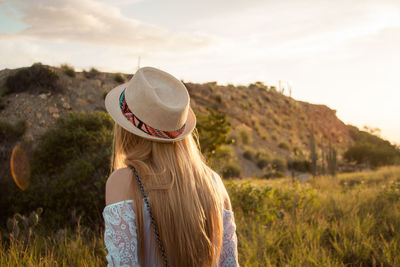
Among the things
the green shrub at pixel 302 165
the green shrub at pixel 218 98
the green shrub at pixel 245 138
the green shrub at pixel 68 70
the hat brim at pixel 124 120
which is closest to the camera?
the hat brim at pixel 124 120

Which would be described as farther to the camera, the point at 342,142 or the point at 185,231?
the point at 342,142

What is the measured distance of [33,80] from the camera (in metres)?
18.1

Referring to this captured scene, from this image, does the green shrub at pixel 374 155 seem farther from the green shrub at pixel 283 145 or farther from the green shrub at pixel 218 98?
the green shrub at pixel 218 98

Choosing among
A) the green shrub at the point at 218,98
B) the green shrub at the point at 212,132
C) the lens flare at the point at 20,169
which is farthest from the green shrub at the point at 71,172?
the green shrub at the point at 218,98

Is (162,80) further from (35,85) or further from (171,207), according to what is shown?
(35,85)

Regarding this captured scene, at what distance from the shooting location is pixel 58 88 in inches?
746

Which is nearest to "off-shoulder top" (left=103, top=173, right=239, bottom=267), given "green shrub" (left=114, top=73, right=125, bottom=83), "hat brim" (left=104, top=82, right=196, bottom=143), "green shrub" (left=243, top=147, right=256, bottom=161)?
"hat brim" (left=104, top=82, right=196, bottom=143)

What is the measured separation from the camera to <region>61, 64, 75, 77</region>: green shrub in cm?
2122

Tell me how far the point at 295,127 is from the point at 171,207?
3874cm

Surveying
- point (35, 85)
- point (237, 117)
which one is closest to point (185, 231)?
point (35, 85)

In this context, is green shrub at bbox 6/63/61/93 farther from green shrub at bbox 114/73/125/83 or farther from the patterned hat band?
the patterned hat band

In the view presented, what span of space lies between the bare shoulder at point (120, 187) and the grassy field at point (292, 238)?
4.65 ft

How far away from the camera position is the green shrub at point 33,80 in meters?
18.0

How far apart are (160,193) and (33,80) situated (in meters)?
19.1
